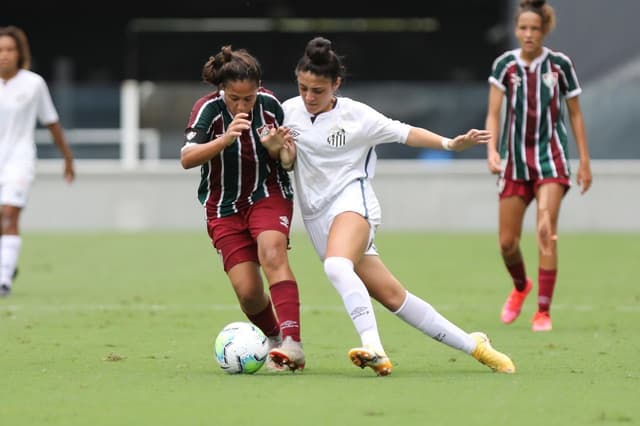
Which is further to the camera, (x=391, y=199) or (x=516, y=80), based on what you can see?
(x=391, y=199)

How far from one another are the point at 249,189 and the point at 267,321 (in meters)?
0.72

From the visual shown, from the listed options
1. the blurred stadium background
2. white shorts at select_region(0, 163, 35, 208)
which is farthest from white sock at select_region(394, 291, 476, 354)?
the blurred stadium background

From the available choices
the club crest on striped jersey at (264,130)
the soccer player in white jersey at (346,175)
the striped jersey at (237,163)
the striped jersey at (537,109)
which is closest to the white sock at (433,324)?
the soccer player in white jersey at (346,175)

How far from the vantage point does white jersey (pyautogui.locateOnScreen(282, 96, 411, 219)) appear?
744 cm

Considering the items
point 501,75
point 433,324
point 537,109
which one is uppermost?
point 501,75

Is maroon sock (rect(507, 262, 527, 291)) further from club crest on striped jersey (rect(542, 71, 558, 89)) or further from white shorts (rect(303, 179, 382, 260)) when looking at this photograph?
white shorts (rect(303, 179, 382, 260))

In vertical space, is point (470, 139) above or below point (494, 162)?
above

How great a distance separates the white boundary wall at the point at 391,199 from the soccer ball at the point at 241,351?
47.1 ft

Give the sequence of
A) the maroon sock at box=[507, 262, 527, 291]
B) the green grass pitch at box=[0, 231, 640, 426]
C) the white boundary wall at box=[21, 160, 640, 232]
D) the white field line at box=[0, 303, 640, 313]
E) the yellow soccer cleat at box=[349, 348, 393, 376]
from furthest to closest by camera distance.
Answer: the white boundary wall at box=[21, 160, 640, 232] < the white field line at box=[0, 303, 640, 313] < the maroon sock at box=[507, 262, 527, 291] < the yellow soccer cleat at box=[349, 348, 393, 376] < the green grass pitch at box=[0, 231, 640, 426]

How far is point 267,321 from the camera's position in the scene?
26.0 ft

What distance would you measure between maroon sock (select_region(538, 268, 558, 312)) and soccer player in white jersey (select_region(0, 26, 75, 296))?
14.2 feet

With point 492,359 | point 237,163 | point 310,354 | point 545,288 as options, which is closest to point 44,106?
point 545,288

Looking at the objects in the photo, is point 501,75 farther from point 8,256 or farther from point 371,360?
point 8,256

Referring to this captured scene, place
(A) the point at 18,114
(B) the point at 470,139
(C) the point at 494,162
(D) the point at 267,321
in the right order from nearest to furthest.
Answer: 1. (B) the point at 470,139
2. (D) the point at 267,321
3. (C) the point at 494,162
4. (A) the point at 18,114
